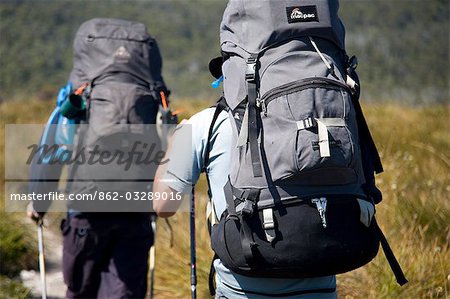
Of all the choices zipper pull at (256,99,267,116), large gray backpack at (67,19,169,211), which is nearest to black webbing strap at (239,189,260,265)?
zipper pull at (256,99,267,116)

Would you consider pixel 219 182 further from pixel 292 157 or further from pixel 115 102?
pixel 115 102

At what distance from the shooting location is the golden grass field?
4.89m

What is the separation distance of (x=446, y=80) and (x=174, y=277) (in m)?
14.0

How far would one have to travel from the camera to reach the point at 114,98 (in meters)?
4.57

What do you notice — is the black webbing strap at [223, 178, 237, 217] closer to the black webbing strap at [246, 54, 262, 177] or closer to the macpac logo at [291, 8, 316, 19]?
the black webbing strap at [246, 54, 262, 177]

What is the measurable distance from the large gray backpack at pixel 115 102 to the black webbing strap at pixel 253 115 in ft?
5.80

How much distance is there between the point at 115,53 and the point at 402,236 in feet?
8.34

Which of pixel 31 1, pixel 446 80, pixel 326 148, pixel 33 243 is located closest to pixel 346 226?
pixel 326 148

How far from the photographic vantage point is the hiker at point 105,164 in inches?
179

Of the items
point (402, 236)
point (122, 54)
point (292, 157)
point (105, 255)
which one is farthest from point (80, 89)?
point (402, 236)

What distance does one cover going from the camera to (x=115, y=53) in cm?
481

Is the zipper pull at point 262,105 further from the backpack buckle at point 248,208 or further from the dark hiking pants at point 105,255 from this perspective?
the dark hiking pants at point 105,255

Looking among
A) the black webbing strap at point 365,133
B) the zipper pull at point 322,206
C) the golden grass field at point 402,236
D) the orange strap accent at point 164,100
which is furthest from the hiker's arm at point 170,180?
the golden grass field at point 402,236

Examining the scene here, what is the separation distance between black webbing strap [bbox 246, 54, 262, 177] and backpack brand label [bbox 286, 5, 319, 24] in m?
0.21
